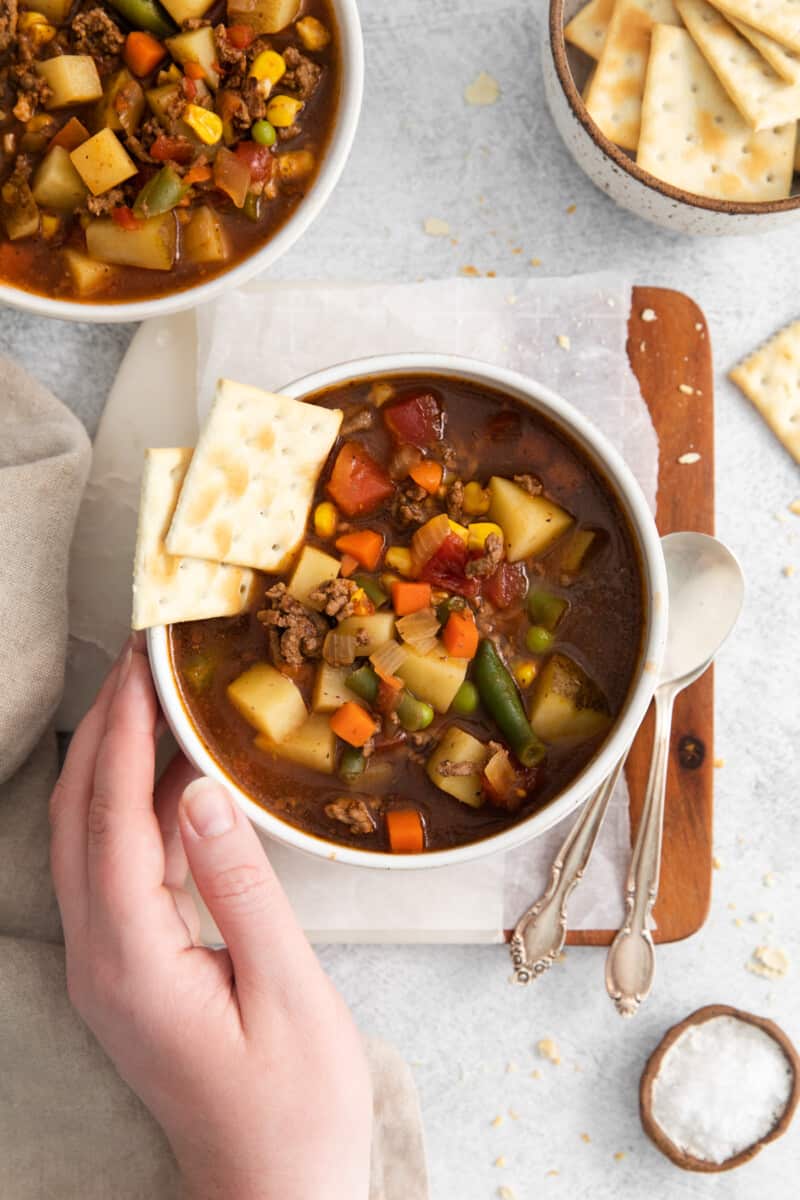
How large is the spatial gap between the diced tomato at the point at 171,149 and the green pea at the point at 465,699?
1671mm

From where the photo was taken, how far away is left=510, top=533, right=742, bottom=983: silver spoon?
3.52 metres

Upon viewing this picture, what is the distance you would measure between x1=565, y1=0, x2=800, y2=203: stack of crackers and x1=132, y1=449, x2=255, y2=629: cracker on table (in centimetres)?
180

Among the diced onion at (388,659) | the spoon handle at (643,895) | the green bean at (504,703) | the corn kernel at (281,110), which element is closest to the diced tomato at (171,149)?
the corn kernel at (281,110)

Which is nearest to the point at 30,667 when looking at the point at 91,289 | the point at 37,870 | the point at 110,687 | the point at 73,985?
the point at 110,687

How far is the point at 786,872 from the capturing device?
390 centimetres

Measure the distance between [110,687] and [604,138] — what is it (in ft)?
7.04

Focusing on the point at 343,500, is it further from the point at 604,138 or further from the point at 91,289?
the point at 604,138

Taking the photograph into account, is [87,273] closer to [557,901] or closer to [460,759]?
[460,759]

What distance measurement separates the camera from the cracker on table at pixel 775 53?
3.49 m

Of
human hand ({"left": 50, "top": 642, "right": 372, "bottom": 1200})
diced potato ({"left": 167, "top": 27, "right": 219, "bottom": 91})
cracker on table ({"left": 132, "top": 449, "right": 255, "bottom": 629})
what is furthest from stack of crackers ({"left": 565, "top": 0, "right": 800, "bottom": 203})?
human hand ({"left": 50, "top": 642, "right": 372, "bottom": 1200})

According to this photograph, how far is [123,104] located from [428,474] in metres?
1.36

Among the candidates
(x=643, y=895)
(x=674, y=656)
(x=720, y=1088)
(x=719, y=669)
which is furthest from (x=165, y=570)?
(x=720, y=1088)

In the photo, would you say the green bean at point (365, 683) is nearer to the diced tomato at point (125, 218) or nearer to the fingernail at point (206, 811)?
the fingernail at point (206, 811)

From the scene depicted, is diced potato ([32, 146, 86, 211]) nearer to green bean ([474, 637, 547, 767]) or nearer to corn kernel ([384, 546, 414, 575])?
corn kernel ([384, 546, 414, 575])
